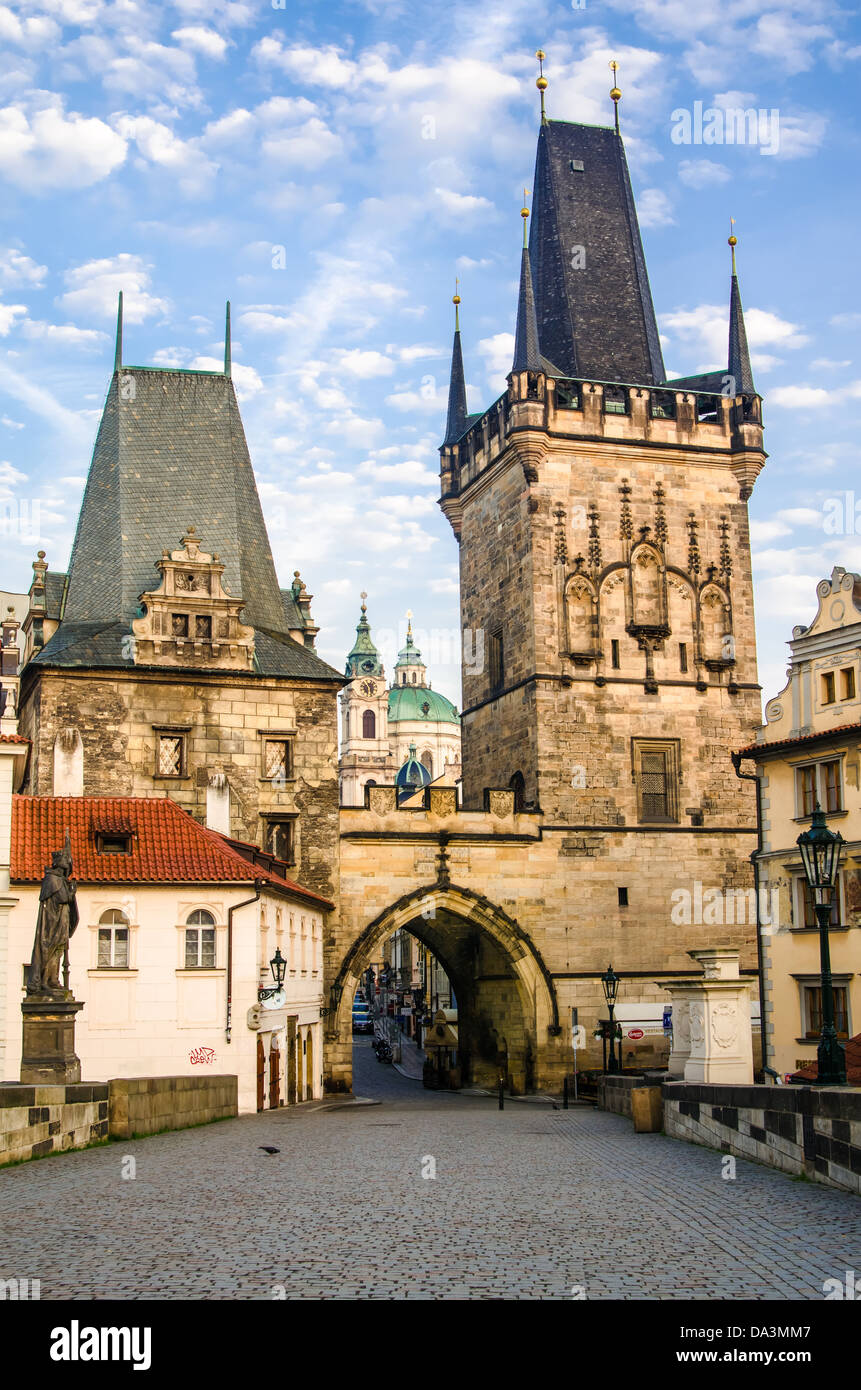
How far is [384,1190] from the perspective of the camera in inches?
503

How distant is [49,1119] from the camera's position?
15219mm

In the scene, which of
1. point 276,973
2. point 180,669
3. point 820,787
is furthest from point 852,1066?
point 180,669

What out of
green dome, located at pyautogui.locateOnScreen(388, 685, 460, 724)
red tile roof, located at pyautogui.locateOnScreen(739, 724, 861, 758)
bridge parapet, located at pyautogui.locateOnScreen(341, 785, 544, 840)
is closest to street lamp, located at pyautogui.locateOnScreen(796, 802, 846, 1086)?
red tile roof, located at pyautogui.locateOnScreen(739, 724, 861, 758)

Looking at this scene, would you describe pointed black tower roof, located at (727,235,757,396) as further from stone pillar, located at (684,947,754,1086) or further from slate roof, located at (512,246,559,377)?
stone pillar, located at (684,947,754,1086)

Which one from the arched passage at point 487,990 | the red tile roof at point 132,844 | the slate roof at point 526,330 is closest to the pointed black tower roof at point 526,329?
the slate roof at point 526,330

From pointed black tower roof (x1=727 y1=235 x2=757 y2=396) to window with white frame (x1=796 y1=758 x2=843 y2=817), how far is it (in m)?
16.1

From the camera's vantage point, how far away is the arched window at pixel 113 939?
82.7ft

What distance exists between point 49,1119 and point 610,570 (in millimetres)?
28486

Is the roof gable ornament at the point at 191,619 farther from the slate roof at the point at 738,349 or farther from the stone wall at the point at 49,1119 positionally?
the stone wall at the point at 49,1119

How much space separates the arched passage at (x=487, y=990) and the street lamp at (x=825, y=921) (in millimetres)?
21785

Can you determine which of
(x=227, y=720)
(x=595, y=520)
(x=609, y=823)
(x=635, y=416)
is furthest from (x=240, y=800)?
(x=635, y=416)

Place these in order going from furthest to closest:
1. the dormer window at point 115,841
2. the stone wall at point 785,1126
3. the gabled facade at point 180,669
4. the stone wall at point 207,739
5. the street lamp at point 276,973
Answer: the gabled facade at point 180,669
the stone wall at point 207,739
the street lamp at point 276,973
the dormer window at point 115,841
the stone wall at point 785,1126

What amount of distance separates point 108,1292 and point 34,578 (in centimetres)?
3217
